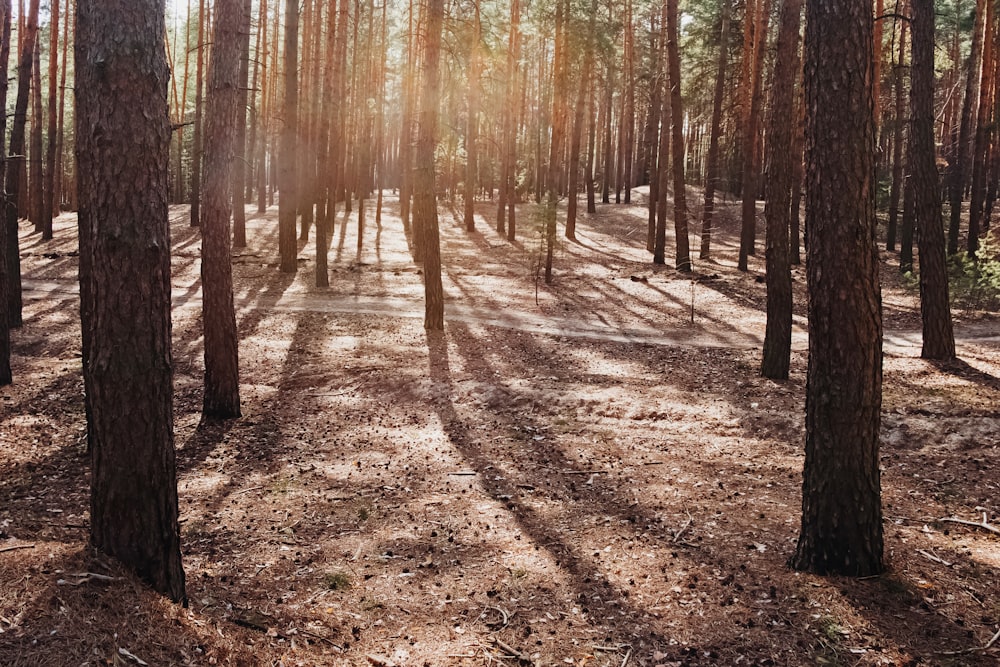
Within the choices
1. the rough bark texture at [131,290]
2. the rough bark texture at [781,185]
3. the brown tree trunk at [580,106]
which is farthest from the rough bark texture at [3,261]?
the brown tree trunk at [580,106]

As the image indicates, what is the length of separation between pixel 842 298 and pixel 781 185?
627 cm

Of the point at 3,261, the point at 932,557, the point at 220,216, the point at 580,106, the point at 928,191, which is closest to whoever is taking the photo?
the point at 932,557

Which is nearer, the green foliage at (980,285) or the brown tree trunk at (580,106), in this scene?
the green foliage at (980,285)

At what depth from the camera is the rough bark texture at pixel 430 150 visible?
13.8 metres

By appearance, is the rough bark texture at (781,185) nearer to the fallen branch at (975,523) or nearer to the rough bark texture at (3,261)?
the fallen branch at (975,523)

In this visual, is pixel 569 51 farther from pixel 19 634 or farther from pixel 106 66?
pixel 19 634

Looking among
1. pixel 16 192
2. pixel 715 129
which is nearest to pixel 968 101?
pixel 715 129

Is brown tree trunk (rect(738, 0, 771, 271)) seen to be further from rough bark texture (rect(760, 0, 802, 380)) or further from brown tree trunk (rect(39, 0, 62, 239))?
brown tree trunk (rect(39, 0, 62, 239))

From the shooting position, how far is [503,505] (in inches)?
281

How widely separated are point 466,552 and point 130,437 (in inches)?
114

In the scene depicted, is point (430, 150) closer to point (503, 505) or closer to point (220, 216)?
point (220, 216)

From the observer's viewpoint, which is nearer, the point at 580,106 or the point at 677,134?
the point at 677,134

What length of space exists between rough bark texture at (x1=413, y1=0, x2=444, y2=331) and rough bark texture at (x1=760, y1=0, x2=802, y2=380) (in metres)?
6.21

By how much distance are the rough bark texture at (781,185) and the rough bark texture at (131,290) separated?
341 inches
